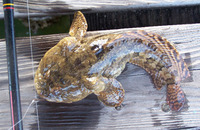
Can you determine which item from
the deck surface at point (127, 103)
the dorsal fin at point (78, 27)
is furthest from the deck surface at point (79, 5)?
the deck surface at point (127, 103)

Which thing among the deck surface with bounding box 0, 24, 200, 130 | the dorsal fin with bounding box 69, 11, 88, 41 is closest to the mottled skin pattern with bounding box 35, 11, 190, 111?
the dorsal fin with bounding box 69, 11, 88, 41

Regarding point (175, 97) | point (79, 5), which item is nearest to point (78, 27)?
point (79, 5)

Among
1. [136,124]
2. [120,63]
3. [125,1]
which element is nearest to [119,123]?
[136,124]

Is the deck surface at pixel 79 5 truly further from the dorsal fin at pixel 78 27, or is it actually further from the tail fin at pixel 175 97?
the tail fin at pixel 175 97

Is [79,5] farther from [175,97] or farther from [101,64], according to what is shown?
[175,97]

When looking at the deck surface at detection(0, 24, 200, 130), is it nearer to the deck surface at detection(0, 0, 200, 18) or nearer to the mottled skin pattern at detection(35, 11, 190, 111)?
the mottled skin pattern at detection(35, 11, 190, 111)

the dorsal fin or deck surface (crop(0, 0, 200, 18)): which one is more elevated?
deck surface (crop(0, 0, 200, 18))
